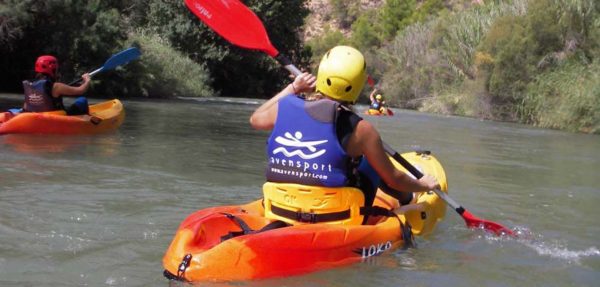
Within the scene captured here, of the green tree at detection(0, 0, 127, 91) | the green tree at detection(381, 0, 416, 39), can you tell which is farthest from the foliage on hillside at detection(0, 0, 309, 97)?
the green tree at detection(381, 0, 416, 39)

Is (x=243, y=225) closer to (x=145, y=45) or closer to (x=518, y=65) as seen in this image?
(x=518, y=65)

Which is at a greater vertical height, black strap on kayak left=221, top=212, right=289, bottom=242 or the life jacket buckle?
the life jacket buckle

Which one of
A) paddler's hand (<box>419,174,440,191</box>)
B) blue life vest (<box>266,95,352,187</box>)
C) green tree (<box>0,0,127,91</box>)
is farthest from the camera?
green tree (<box>0,0,127,91</box>)

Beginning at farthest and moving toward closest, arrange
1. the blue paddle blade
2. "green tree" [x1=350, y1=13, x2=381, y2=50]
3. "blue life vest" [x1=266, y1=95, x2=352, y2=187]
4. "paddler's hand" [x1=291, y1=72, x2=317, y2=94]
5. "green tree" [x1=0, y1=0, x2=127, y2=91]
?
A: "green tree" [x1=350, y1=13, x2=381, y2=50] → "green tree" [x1=0, y1=0, x2=127, y2=91] → the blue paddle blade → "paddler's hand" [x1=291, y1=72, x2=317, y2=94] → "blue life vest" [x1=266, y1=95, x2=352, y2=187]

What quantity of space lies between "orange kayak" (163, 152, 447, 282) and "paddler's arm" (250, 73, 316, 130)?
20.5 inches

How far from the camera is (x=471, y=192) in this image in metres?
6.86

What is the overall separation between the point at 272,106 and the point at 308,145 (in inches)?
12.9

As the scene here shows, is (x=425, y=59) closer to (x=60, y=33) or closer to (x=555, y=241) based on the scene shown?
(x=60, y=33)

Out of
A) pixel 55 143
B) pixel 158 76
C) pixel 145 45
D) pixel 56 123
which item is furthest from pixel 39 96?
pixel 145 45

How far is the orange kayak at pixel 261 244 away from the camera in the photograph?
3.34 m

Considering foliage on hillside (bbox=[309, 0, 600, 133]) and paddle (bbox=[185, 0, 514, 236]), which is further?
foliage on hillside (bbox=[309, 0, 600, 133])

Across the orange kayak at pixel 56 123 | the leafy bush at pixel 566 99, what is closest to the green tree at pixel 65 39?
the orange kayak at pixel 56 123

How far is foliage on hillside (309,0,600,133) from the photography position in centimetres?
1866

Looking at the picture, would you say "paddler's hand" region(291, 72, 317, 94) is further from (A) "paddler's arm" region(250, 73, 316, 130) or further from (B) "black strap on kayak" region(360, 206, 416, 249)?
(B) "black strap on kayak" region(360, 206, 416, 249)
